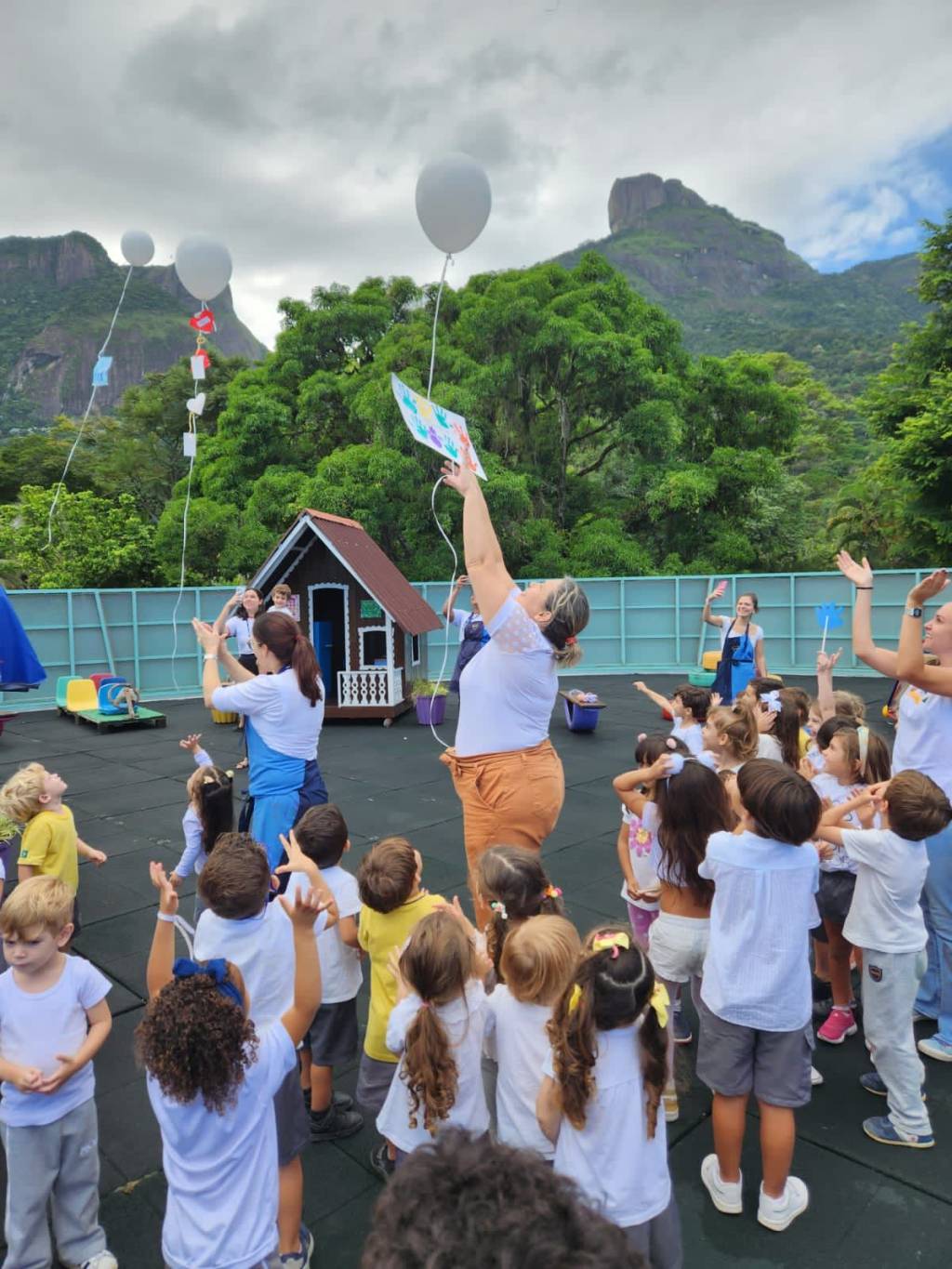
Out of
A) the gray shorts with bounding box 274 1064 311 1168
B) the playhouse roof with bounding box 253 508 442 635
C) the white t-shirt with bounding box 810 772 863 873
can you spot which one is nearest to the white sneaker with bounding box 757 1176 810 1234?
the white t-shirt with bounding box 810 772 863 873

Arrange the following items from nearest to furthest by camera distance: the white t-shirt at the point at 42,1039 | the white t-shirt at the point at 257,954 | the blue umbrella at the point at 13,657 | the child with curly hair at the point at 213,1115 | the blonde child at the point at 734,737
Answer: the child with curly hair at the point at 213,1115 < the white t-shirt at the point at 42,1039 < the white t-shirt at the point at 257,954 < the blonde child at the point at 734,737 < the blue umbrella at the point at 13,657

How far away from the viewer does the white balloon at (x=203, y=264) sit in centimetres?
1102

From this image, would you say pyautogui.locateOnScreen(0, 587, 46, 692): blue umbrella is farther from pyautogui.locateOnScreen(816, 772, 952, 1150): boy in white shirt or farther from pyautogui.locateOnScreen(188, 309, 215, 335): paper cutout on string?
pyautogui.locateOnScreen(188, 309, 215, 335): paper cutout on string

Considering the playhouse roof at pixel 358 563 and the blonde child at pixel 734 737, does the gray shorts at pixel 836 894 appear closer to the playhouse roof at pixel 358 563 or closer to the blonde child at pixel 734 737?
the blonde child at pixel 734 737

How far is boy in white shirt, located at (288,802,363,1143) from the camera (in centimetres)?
271

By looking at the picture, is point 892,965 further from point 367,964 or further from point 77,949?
point 77,949

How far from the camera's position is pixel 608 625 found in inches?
631

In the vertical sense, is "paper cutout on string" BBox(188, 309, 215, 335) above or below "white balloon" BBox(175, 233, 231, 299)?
below

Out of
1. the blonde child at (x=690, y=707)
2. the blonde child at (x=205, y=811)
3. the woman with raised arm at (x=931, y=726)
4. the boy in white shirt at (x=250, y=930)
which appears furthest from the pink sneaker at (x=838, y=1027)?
the blonde child at (x=205, y=811)

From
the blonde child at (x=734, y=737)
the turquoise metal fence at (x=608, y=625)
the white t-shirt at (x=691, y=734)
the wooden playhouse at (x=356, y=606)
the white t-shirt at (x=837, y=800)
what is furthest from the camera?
the turquoise metal fence at (x=608, y=625)

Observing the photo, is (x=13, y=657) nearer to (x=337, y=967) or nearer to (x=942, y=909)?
(x=337, y=967)

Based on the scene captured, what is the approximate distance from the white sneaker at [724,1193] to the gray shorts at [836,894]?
1204mm

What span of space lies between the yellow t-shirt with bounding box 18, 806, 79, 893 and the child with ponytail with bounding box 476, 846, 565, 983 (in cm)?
208

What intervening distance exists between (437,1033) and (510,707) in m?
1.16
